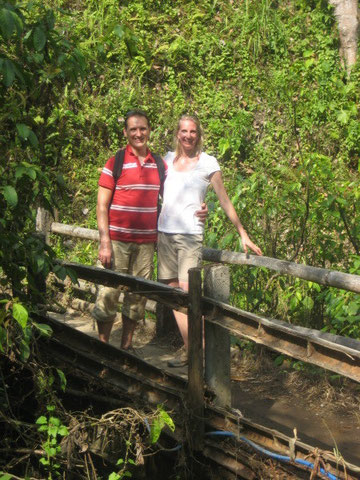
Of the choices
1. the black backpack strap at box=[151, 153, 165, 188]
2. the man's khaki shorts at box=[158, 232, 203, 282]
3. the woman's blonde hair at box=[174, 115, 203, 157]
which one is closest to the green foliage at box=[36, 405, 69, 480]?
the man's khaki shorts at box=[158, 232, 203, 282]

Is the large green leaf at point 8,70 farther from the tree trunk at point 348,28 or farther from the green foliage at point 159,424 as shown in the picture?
the tree trunk at point 348,28

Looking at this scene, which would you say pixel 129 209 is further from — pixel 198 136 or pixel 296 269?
pixel 296 269

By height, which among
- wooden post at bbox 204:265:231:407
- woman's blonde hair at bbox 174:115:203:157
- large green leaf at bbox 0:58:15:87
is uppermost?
large green leaf at bbox 0:58:15:87

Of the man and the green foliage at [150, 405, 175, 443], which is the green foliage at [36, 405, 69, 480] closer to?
the green foliage at [150, 405, 175, 443]

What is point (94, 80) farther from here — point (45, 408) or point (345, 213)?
point (45, 408)

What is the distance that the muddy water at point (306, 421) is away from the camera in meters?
4.85

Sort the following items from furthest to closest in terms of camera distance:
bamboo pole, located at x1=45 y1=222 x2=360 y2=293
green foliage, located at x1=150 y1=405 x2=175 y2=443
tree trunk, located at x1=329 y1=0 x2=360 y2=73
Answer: tree trunk, located at x1=329 y1=0 x2=360 y2=73, bamboo pole, located at x1=45 y1=222 x2=360 y2=293, green foliage, located at x1=150 y1=405 x2=175 y2=443

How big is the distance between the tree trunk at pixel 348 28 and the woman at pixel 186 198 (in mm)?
7000

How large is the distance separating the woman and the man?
0.10 m

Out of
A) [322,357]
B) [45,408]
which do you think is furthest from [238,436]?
[45,408]

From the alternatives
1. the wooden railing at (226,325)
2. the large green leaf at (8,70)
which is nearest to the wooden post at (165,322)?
the wooden railing at (226,325)

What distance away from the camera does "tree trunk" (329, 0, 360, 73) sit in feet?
39.0

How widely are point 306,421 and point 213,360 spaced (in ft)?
4.64

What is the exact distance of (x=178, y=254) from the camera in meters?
5.63
